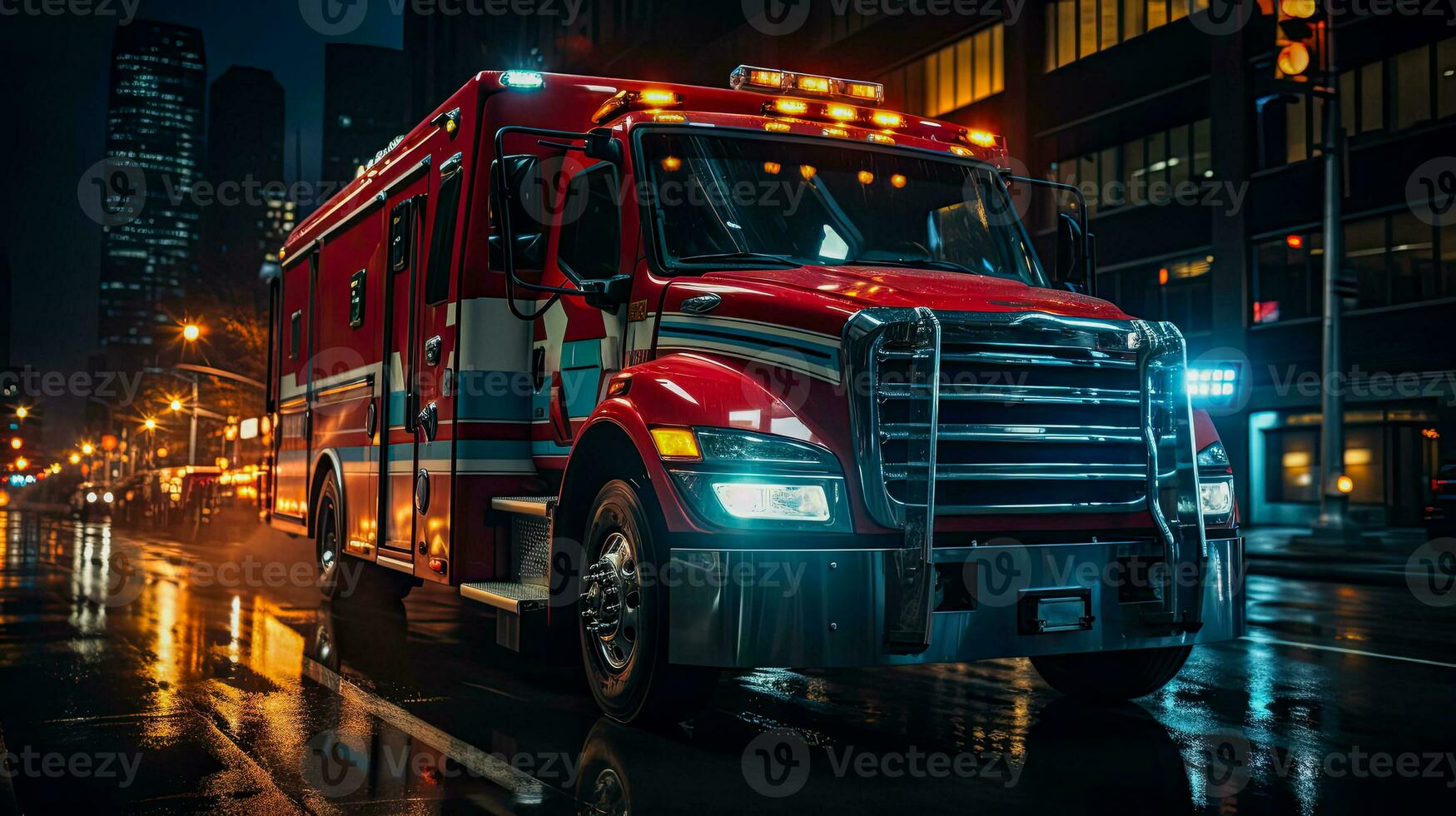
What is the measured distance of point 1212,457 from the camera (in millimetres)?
6539

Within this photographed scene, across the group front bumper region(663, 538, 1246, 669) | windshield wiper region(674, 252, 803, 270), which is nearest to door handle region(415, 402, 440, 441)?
windshield wiper region(674, 252, 803, 270)

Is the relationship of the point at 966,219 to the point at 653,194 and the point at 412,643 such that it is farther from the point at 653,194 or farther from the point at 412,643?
the point at 412,643

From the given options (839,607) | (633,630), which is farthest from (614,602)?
(839,607)

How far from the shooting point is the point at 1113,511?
6195 millimetres

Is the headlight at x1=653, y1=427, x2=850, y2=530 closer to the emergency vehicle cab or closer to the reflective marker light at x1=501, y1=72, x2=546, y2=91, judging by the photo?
the emergency vehicle cab

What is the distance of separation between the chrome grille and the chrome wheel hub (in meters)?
1.22

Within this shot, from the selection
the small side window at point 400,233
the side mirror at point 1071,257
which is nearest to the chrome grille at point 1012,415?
the side mirror at point 1071,257

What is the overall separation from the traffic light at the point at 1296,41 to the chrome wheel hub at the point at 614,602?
16.7m

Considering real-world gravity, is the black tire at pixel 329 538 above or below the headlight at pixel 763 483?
below

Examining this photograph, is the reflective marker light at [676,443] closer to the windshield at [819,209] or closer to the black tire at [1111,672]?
the windshield at [819,209]

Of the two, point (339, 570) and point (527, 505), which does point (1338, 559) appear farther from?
point (527, 505)

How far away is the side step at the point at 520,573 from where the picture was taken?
7059 mm

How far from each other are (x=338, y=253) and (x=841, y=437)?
6912 mm

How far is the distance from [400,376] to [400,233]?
102 cm
